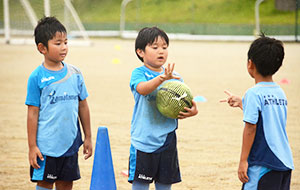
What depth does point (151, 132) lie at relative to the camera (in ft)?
13.0

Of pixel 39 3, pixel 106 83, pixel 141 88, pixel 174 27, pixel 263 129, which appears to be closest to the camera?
pixel 263 129

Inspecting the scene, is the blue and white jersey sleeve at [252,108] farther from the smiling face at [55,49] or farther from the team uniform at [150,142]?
the smiling face at [55,49]

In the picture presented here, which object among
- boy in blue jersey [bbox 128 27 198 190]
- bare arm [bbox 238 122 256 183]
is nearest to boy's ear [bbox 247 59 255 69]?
bare arm [bbox 238 122 256 183]

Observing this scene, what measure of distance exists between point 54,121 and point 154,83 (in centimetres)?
94

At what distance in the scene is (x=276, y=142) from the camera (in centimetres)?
338

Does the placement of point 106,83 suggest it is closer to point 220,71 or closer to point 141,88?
point 220,71

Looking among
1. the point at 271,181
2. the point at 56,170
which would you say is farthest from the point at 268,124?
the point at 56,170

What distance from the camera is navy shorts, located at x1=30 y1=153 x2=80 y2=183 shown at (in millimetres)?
3980

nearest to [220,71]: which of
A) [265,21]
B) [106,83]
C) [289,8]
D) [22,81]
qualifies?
[106,83]

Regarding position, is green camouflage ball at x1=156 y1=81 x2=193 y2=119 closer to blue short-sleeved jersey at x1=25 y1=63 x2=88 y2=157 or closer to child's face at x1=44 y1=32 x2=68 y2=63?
blue short-sleeved jersey at x1=25 y1=63 x2=88 y2=157

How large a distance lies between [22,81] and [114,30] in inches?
1267

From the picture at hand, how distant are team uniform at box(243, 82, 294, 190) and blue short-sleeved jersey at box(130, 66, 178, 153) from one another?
868 mm

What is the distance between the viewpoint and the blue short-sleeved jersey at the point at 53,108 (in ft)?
12.9

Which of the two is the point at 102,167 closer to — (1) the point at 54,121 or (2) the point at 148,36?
(1) the point at 54,121
